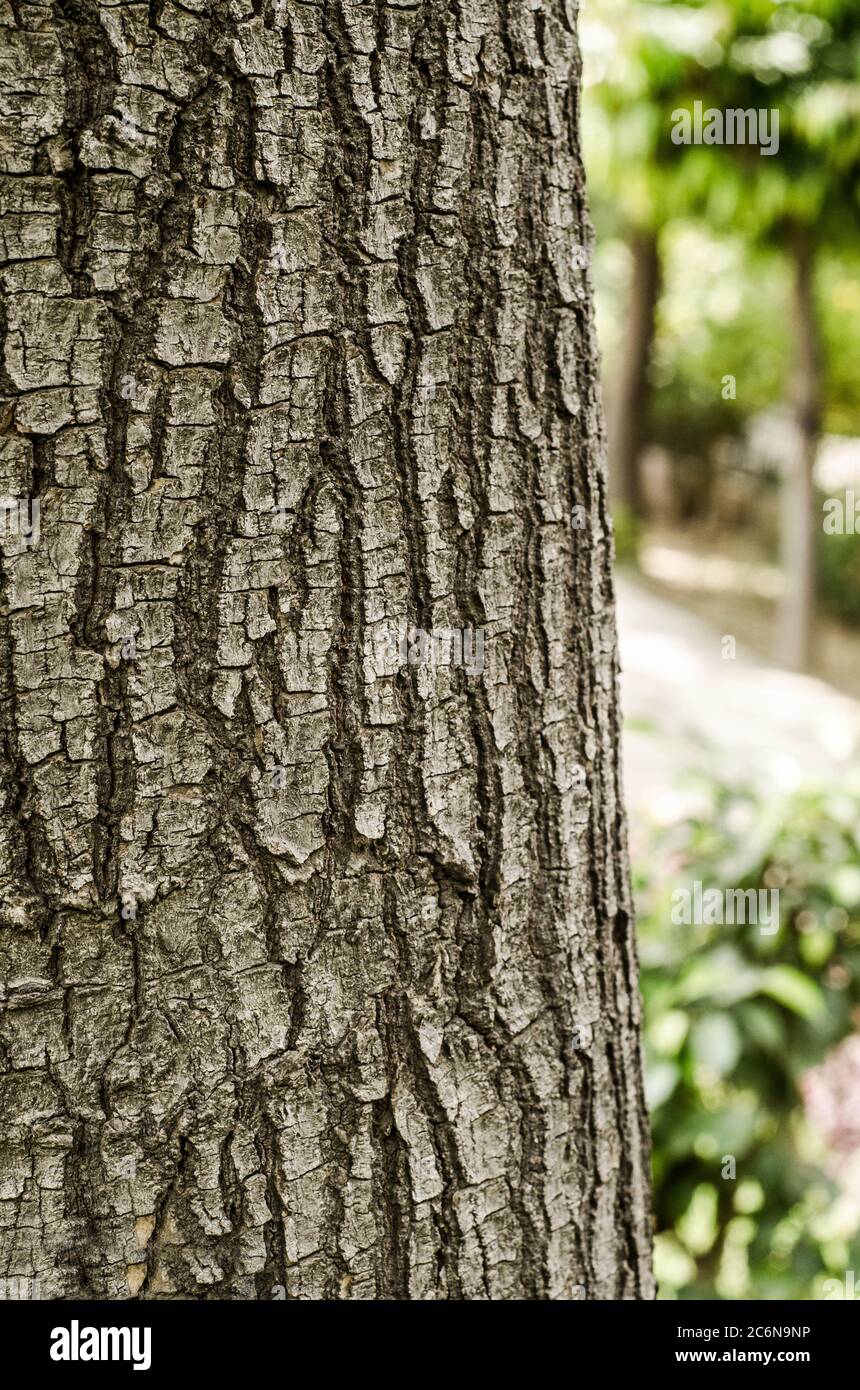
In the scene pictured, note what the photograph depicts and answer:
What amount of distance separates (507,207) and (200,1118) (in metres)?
0.90

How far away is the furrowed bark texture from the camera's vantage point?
95 cm

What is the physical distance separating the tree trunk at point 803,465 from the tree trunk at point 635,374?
3522 mm

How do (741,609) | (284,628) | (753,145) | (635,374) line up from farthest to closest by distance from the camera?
(635,374) < (741,609) < (753,145) < (284,628)

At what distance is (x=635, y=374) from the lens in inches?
541

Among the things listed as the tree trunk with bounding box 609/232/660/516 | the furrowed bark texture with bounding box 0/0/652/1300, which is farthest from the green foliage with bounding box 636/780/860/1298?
the tree trunk with bounding box 609/232/660/516

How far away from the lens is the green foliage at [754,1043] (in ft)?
8.05

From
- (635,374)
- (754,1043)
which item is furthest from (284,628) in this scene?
(635,374)

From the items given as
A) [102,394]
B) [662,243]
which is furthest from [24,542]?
[662,243]

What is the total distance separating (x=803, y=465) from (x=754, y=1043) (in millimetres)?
7896

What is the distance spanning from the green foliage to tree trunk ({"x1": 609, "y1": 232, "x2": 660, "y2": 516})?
10932 mm

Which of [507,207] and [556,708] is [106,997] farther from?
[507,207]

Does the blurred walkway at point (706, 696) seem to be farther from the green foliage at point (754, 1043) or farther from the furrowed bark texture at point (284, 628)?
the furrowed bark texture at point (284, 628)

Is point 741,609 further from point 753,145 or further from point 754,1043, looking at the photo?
point 754,1043

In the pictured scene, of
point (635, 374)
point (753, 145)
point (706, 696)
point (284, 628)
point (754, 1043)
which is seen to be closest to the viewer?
point (284, 628)
